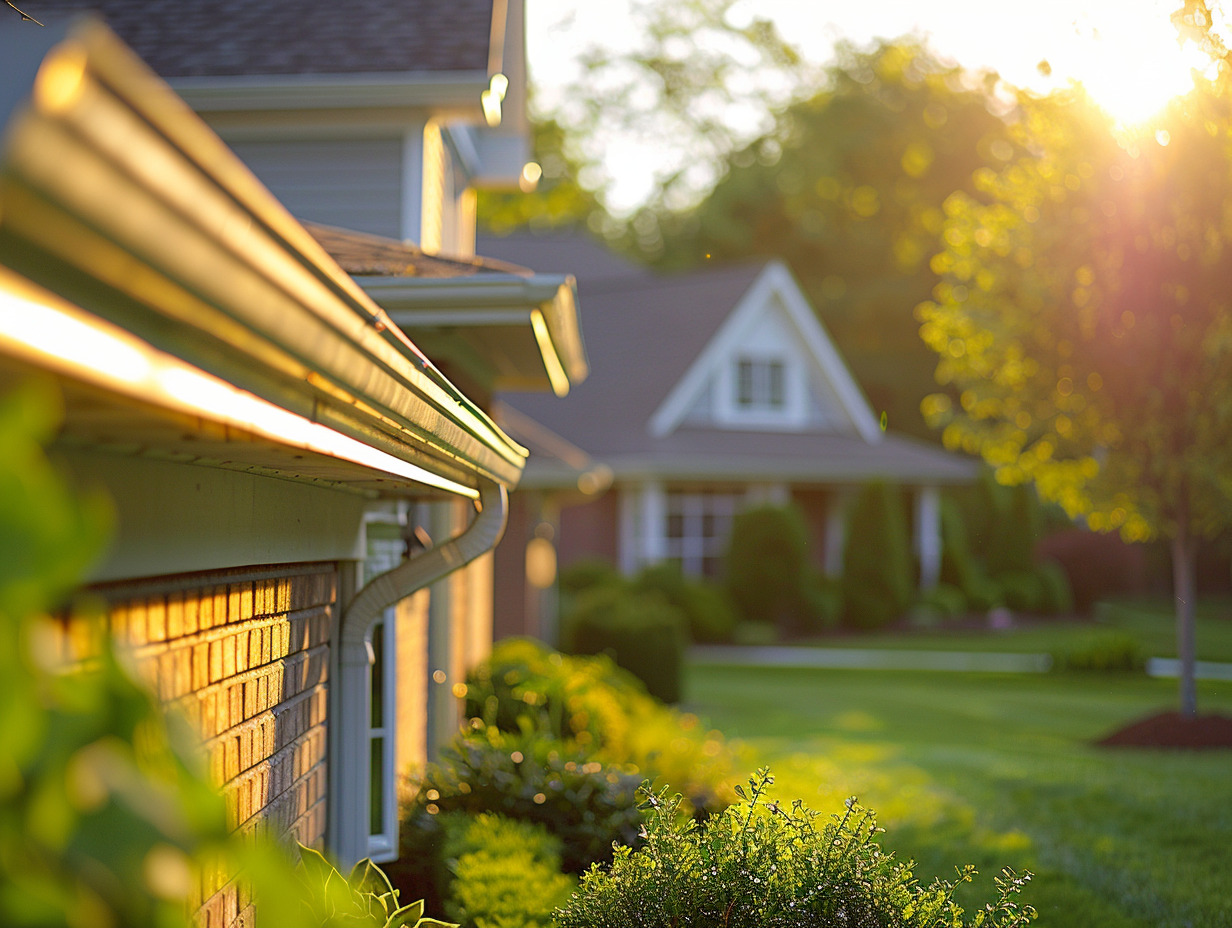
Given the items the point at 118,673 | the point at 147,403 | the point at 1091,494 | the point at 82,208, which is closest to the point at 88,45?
the point at 82,208

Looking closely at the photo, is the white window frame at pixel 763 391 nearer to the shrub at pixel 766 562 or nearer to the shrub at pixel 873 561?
the shrub at pixel 873 561

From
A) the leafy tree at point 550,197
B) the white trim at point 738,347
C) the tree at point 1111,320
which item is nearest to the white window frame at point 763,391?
the white trim at point 738,347

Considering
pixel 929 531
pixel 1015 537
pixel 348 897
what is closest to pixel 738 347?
pixel 929 531

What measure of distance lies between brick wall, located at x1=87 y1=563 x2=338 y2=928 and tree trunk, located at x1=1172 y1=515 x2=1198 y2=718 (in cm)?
904

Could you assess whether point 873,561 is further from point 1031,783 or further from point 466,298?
point 466,298

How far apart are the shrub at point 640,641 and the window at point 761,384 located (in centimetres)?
1126

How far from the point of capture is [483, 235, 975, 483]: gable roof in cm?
2366

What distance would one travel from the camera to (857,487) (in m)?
26.2

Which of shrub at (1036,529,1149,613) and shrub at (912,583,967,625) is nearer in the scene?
shrub at (912,583,967,625)

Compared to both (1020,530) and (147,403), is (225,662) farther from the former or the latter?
(1020,530)

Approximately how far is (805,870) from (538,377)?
20.8 feet

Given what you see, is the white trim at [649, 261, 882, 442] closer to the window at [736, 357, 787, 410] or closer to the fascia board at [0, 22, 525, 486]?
the window at [736, 357, 787, 410]

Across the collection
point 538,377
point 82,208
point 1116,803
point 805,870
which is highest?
point 538,377

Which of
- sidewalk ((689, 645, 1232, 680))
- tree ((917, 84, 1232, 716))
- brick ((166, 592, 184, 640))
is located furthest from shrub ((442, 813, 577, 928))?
sidewalk ((689, 645, 1232, 680))
